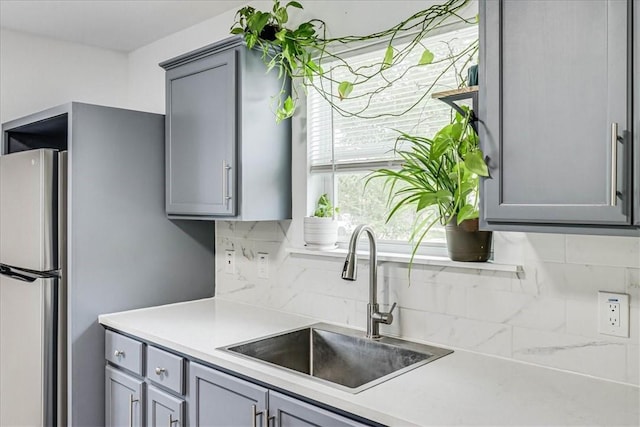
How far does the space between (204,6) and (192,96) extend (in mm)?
616

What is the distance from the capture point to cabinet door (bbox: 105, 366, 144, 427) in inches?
87.0

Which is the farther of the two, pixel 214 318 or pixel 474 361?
pixel 214 318

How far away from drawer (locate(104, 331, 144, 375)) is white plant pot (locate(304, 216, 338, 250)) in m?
0.84

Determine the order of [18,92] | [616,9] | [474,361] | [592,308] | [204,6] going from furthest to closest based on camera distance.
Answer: [18,92]
[204,6]
[474,361]
[592,308]
[616,9]

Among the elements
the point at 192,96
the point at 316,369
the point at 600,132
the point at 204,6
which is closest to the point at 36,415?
the point at 316,369

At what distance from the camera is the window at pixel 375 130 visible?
1963 mm

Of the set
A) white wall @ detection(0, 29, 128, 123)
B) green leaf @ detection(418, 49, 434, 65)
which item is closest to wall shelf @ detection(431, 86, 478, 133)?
green leaf @ detection(418, 49, 434, 65)

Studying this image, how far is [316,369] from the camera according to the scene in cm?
214

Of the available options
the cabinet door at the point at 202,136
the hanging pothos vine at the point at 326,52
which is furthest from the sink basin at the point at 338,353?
the hanging pothos vine at the point at 326,52

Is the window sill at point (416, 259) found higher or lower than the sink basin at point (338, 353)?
higher

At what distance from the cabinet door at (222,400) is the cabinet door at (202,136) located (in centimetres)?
74

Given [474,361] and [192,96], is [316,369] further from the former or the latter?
[192,96]

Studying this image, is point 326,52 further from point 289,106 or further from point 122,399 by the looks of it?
point 122,399

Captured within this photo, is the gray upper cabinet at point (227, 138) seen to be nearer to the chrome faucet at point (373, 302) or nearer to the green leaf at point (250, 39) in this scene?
the green leaf at point (250, 39)
